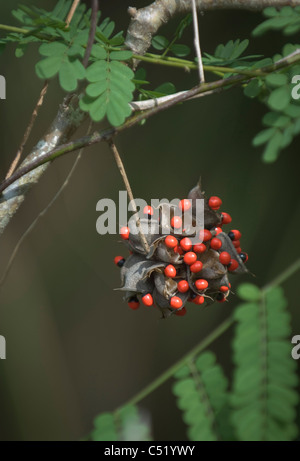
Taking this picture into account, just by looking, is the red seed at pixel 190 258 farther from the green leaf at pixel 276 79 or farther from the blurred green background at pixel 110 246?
the blurred green background at pixel 110 246

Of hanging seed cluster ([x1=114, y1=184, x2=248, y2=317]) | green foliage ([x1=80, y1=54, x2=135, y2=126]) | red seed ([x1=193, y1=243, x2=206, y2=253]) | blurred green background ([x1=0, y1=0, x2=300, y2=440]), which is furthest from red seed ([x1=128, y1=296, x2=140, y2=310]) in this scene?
blurred green background ([x1=0, y1=0, x2=300, y2=440])

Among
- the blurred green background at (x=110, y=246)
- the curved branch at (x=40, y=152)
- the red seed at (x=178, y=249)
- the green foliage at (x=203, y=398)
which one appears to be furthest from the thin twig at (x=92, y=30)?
the blurred green background at (x=110, y=246)

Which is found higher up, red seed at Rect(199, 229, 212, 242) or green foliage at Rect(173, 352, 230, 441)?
red seed at Rect(199, 229, 212, 242)

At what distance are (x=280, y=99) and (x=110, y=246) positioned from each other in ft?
2.91

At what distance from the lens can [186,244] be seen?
59 cm

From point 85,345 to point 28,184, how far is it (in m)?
0.85

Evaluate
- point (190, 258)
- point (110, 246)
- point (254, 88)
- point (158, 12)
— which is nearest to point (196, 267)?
point (190, 258)

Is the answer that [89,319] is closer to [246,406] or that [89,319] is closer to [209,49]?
[209,49]

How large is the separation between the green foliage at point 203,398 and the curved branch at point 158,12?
1.32 ft

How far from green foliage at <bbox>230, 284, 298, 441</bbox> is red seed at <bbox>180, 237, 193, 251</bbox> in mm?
126

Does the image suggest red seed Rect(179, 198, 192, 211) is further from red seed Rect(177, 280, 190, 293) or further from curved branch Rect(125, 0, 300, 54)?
curved branch Rect(125, 0, 300, 54)

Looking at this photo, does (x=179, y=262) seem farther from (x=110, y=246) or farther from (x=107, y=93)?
(x=110, y=246)

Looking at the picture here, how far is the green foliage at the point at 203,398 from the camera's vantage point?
50cm

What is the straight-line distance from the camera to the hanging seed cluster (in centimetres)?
59
